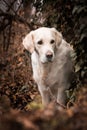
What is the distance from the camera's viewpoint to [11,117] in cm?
293

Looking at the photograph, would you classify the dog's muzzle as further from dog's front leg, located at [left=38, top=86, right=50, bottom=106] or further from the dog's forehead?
dog's front leg, located at [left=38, top=86, right=50, bottom=106]

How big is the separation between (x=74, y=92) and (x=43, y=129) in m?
4.23

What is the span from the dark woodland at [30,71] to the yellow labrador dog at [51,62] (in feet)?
0.58

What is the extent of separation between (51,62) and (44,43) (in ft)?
1.21

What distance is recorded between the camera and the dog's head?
6.64 meters

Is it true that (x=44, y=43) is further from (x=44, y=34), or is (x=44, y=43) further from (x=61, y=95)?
(x=61, y=95)

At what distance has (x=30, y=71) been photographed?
10.5m

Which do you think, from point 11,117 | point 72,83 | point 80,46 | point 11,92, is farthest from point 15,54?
point 11,117

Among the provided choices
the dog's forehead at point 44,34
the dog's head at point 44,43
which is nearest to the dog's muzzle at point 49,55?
the dog's head at point 44,43

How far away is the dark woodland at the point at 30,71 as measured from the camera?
2975 millimetres

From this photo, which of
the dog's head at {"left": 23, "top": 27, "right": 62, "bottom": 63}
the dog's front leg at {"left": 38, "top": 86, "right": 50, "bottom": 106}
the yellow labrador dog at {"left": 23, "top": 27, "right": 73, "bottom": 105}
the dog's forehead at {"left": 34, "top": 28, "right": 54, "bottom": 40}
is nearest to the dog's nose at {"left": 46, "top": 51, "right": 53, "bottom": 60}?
the dog's head at {"left": 23, "top": 27, "right": 62, "bottom": 63}

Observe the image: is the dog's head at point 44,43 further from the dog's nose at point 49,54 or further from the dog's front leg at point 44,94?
the dog's front leg at point 44,94

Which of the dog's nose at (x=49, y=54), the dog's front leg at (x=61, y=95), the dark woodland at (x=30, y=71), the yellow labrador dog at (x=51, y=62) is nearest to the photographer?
the dark woodland at (x=30, y=71)

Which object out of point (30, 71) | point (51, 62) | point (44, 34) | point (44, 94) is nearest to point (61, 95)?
point (44, 94)
